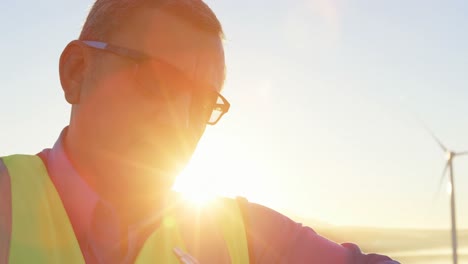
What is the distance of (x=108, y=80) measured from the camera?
371 centimetres

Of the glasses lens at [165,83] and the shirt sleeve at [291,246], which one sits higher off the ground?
the glasses lens at [165,83]

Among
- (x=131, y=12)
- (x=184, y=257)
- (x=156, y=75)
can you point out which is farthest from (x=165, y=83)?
(x=184, y=257)

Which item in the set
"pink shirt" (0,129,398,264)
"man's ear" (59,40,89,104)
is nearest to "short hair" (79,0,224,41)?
"man's ear" (59,40,89,104)

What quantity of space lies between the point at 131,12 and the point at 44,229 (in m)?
1.38

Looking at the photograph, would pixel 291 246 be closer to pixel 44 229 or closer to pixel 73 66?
pixel 44 229

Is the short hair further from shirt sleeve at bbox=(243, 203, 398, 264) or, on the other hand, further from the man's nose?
shirt sleeve at bbox=(243, 203, 398, 264)

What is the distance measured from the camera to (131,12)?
3.85 metres

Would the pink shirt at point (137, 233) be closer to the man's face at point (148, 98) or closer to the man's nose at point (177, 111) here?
the man's face at point (148, 98)

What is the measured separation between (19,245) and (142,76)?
3.76ft

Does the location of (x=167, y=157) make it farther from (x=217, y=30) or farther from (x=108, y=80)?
(x=217, y=30)

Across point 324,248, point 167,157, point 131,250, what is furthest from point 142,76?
point 324,248

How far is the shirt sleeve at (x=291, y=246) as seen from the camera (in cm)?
395

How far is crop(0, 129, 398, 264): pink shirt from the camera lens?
339cm

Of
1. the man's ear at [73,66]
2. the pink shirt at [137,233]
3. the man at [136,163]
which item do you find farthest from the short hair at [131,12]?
the pink shirt at [137,233]
